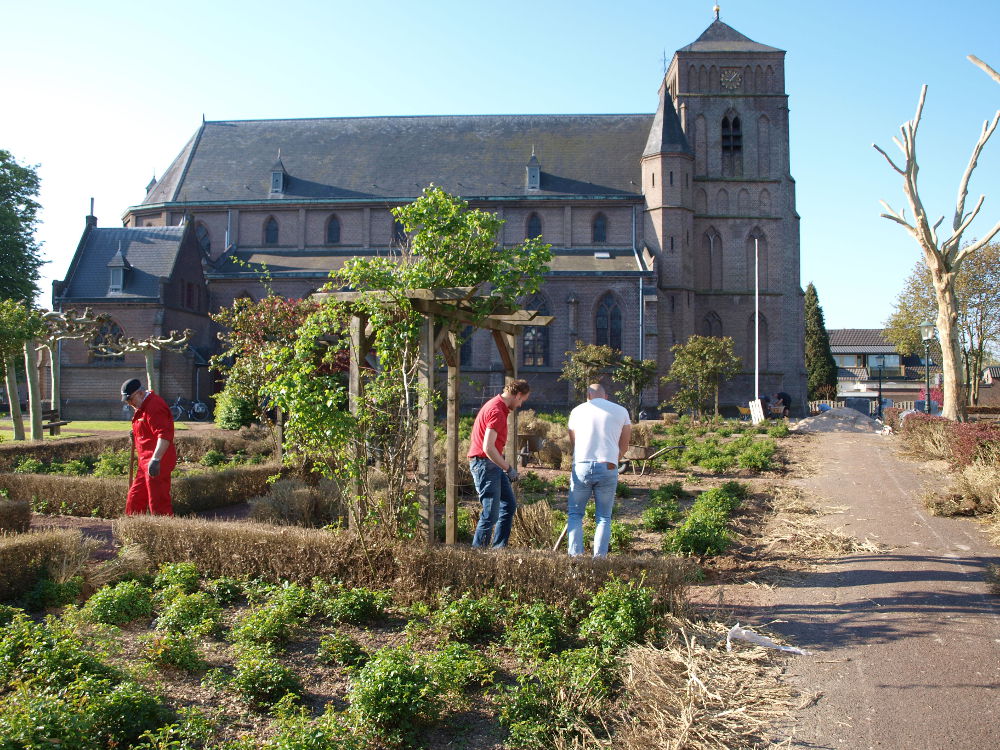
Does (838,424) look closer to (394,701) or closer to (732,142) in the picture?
(732,142)

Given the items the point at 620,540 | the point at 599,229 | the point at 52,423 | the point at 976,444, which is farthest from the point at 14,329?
the point at 599,229

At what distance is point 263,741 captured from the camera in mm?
3920

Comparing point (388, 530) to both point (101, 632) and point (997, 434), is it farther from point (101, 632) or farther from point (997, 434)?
point (997, 434)

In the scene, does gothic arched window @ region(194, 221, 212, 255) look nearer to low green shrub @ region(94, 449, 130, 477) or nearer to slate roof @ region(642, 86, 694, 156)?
slate roof @ region(642, 86, 694, 156)

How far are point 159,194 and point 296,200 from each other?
26.9ft

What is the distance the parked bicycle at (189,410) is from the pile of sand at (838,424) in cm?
2400

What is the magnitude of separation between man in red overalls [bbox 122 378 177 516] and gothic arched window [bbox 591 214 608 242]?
33840mm

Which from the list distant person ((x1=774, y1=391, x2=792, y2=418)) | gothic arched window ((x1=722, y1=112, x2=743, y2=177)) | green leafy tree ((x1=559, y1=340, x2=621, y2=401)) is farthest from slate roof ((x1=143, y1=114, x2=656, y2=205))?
green leafy tree ((x1=559, y1=340, x2=621, y2=401))

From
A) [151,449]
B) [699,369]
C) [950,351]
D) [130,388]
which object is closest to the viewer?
[130,388]

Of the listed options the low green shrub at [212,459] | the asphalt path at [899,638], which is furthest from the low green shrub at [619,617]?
the low green shrub at [212,459]

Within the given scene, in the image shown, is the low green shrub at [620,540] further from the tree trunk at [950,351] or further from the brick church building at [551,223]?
the brick church building at [551,223]

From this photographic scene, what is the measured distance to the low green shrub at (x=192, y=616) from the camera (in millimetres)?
5242

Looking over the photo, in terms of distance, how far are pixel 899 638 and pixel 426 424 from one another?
150 inches

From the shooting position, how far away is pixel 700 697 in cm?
427
